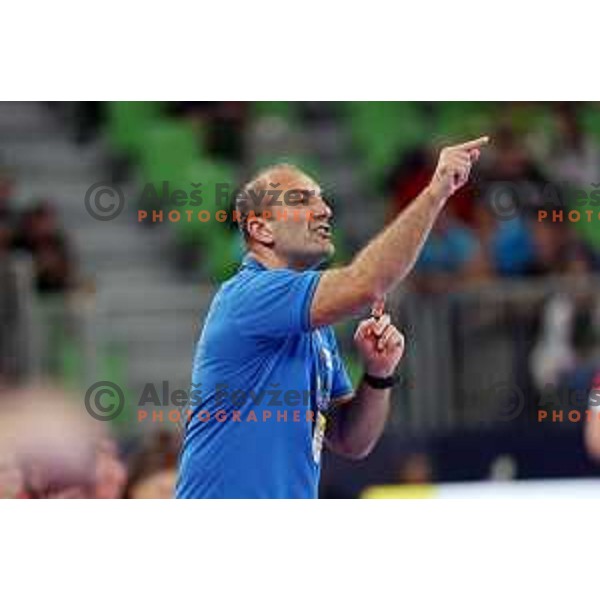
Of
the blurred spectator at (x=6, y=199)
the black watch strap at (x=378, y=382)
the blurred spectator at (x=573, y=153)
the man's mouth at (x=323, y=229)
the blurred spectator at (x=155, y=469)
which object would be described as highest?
the blurred spectator at (x=573, y=153)

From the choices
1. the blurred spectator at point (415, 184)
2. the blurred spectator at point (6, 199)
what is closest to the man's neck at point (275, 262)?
the blurred spectator at point (6, 199)

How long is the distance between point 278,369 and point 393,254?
613mm

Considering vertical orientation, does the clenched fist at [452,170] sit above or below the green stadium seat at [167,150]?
below

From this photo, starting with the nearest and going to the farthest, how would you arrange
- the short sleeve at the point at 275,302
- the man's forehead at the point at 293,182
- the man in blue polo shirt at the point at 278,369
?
1. the short sleeve at the point at 275,302
2. the man in blue polo shirt at the point at 278,369
3. the man's forehead at the point at 293,182

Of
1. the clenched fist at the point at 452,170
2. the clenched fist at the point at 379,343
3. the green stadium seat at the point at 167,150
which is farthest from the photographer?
the green stadium seat at the point at 167,150

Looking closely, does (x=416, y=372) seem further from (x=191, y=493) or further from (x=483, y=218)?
(x=191, y=493)

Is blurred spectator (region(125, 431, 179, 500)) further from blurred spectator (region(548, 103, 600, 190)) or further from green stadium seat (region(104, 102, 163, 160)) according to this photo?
blurred spectator (region(548, 103, 600, 190))

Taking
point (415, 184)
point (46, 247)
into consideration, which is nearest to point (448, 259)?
point (415, 184)

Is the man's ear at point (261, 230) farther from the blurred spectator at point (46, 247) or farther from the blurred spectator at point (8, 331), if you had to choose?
the blurred spectator at point (46, 247)

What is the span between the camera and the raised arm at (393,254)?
416 cm

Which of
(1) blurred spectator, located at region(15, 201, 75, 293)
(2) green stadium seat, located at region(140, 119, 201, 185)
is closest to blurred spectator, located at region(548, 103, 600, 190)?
(2) green stadium seat, located at region(140, 119, 201, 185)

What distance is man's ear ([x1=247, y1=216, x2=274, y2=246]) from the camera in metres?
4.79

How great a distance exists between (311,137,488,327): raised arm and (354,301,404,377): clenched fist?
10.3 inches
